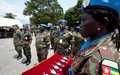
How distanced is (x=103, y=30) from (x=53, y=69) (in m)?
0.50

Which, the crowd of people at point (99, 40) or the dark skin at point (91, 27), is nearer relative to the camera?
the crowd of people at point (99, 40)

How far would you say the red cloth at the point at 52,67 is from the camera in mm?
1925

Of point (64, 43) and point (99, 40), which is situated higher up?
point (99, 40)

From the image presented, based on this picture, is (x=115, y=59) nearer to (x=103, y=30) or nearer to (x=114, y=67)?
(x=114, y=67)

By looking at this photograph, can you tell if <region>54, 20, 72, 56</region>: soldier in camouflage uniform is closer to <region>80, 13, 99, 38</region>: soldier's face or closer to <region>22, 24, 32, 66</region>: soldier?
<region>22, 24, 32, 66</region>: soldier

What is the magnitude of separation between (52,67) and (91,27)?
18.4 inches

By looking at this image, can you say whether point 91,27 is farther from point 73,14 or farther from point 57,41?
point 73,14

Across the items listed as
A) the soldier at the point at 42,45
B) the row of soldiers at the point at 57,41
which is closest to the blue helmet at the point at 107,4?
the row of soldiers at the point at 57,41

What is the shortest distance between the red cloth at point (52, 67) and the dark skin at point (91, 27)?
0.36 metres

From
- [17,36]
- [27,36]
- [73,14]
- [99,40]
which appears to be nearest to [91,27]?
[99,40]

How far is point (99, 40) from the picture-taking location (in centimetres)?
166

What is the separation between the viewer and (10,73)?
919 cm

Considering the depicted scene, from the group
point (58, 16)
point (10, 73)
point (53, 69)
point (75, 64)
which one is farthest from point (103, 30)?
point (58, 16)

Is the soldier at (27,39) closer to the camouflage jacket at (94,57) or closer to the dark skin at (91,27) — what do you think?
the dark skin at (91,27)
